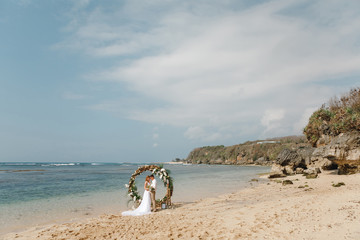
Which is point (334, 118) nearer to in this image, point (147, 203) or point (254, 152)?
point (147, 203)

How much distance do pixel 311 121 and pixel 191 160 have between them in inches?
4870

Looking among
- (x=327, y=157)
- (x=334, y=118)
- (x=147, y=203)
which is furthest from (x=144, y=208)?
(x=334, y=118)

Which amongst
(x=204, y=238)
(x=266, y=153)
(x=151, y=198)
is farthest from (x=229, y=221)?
(x=266, y=153)

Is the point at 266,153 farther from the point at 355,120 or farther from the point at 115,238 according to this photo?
the point at 115,238

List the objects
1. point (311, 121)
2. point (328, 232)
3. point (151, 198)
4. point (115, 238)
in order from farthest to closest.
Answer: point (311, 121) → point (151, 198) → point (115, 238) → point (328, 232)

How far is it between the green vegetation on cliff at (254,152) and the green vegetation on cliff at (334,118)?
109ft

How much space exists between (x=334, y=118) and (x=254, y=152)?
65994mm

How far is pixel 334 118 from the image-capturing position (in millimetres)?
30469

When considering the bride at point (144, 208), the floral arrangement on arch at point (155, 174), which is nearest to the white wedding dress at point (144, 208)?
the bride at point (144, 208)

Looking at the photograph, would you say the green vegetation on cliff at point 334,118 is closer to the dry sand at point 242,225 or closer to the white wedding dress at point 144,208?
the dry sand at point 242,225

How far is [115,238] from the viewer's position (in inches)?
308

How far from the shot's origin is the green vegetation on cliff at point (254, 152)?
8346 cm

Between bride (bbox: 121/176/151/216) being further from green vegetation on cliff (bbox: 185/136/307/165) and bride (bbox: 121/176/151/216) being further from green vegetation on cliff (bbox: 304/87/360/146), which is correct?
green vegetation on cliff (bbox: 185/136/307/165)

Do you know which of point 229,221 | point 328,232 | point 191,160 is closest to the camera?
point 328,232
